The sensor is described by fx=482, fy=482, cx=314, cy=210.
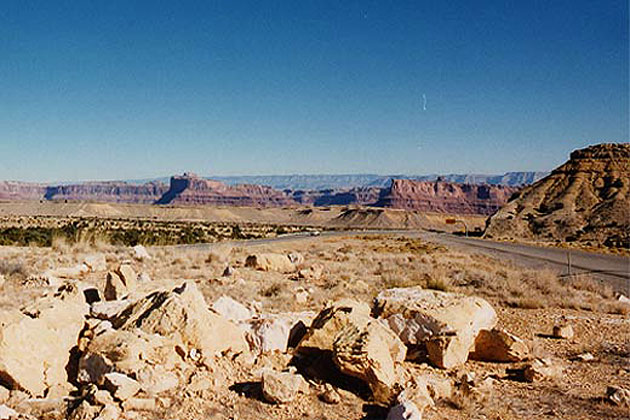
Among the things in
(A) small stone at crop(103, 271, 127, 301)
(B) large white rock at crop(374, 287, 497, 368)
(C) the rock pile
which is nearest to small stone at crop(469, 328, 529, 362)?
(C) the rock pile

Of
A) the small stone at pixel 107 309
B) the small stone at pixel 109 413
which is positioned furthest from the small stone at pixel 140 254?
the small stone at pixel 109 413

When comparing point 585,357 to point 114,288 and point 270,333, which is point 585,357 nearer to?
point 270,333

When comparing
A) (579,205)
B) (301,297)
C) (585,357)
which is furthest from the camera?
(579,205)

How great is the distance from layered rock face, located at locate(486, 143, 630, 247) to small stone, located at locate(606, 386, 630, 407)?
42.7 m

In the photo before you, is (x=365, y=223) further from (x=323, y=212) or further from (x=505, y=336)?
(x=505, y=336)

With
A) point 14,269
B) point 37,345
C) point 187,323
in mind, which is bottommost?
point 14,269

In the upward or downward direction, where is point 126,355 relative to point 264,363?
upward

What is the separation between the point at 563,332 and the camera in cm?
880

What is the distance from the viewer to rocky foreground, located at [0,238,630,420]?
218 inches

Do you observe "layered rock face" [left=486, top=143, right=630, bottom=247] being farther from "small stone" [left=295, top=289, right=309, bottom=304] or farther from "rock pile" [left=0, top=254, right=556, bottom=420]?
"rock pile" [left=0, top=254, right=556, bottom=420]

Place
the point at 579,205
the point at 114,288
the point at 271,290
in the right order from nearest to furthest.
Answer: the point at 114,288
the point at 271,290
the point at 579,205

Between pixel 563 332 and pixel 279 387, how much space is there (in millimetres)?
5863

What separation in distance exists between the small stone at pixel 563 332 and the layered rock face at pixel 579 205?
39.5m

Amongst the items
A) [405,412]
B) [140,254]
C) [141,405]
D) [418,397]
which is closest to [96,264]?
[140,254]
